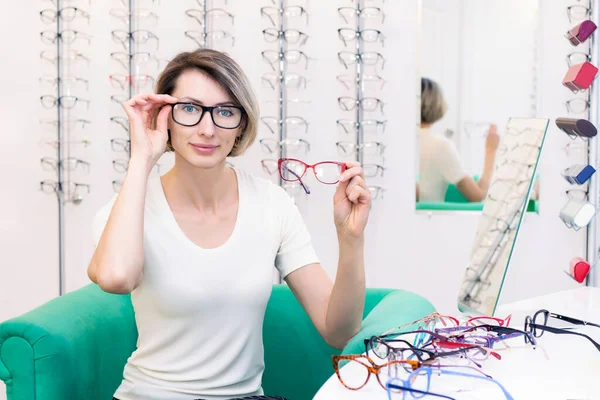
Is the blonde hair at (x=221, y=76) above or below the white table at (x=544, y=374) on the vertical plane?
above

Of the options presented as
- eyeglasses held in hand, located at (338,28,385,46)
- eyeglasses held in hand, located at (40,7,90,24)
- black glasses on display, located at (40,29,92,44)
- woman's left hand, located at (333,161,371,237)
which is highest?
eyeglasses held in hand, located at (40,7,90,24)

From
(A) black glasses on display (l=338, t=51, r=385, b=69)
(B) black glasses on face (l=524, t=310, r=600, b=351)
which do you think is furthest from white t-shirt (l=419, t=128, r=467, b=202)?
(B) black glasses on face (l=524, t=310, r=600, b=351)

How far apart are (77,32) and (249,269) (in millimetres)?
2964

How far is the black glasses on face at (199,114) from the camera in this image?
1.80 m

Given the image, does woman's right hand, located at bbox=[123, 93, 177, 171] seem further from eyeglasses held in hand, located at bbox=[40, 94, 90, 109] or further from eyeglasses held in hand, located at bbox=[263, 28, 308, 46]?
eyeglasses held in hand, located at bbox=[40, 94, 90, 109]

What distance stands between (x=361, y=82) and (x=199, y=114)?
226cm

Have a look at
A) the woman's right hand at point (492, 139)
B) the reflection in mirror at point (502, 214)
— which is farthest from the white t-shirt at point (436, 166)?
the reflection in mirror at point (502, 214)

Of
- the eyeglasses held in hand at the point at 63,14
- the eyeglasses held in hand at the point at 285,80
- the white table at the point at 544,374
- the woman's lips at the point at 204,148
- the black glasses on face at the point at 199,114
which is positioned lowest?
the white table at the point at 544,374

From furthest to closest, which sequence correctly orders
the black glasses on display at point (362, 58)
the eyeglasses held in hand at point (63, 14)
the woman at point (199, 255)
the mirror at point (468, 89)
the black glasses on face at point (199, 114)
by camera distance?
the eyeglasses held in hand at point (63, 14), the black glasses on display at point (362, 58), the mirror at point (468, 89), the black glasses on face at point (199, 114), the woman at point (199, 255)

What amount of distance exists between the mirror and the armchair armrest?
2.25 m

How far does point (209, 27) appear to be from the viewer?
4113mm

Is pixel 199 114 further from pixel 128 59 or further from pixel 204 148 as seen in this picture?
pixel 128 59

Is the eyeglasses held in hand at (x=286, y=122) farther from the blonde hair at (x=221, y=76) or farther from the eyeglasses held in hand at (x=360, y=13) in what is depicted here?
the blonde hair at (x=221, y=76)

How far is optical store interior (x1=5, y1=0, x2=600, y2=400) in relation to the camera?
68.4 inches
